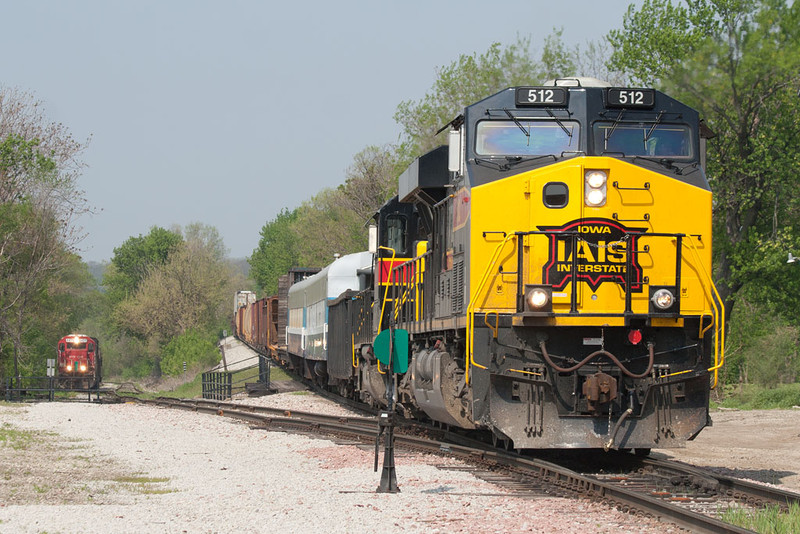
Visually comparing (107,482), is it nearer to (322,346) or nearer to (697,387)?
(697,387)

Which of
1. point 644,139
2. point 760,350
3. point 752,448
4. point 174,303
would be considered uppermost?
point 174,303

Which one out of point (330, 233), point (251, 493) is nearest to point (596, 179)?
point (251, 493)

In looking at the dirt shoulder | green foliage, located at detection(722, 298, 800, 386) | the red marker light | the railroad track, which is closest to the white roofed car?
the dirt shoulder

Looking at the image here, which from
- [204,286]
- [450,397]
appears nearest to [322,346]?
[450,397]

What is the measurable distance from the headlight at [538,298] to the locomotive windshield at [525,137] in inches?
64.8

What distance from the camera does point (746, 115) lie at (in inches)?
1103

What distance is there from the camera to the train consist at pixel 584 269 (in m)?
10.6

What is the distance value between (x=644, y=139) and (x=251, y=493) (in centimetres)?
582

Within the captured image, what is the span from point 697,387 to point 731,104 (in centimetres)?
1938

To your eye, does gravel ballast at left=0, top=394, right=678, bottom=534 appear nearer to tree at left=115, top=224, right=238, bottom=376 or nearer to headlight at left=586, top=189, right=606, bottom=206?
headlight at left=586, top=189, right=606, bottom=206

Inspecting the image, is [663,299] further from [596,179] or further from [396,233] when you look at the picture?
[396,233]

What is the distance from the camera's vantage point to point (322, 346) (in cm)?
2809

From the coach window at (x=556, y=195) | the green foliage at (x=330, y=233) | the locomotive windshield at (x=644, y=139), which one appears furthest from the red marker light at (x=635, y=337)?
the green foliage at (x=330, y=233)

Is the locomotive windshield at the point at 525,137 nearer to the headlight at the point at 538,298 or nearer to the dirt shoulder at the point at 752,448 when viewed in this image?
the headlight at the point at 538,298
